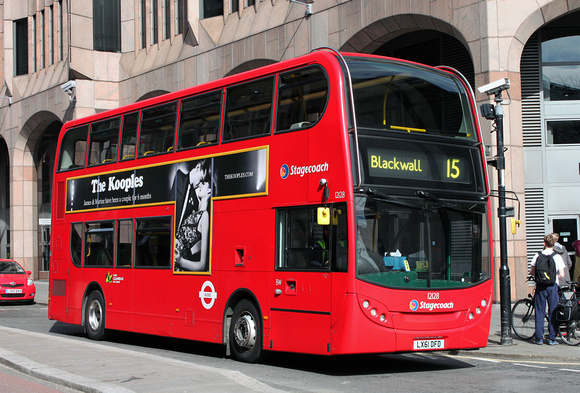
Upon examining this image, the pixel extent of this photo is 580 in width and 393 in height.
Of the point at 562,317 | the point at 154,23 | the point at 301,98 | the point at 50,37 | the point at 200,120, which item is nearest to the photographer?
the point at 301,98

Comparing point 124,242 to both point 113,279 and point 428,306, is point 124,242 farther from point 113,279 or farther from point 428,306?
point 428,306

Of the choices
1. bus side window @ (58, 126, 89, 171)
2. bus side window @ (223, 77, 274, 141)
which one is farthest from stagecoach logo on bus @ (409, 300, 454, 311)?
bus side window @ (58, 126, 89, 171)

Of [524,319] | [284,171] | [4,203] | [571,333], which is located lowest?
[571,333]

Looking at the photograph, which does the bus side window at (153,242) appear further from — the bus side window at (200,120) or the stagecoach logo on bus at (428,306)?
the stagecoach logo on bus at (428,306)

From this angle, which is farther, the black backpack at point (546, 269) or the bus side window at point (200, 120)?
the black backpack at point (546, 269)

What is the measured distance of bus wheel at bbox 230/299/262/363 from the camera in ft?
37.3

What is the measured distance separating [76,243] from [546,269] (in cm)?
936

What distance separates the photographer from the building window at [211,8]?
96.2 feet

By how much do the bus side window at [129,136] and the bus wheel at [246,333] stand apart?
14.2 feet

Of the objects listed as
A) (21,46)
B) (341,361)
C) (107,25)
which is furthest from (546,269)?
(21,46)

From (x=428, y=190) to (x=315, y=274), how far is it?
1878 mm

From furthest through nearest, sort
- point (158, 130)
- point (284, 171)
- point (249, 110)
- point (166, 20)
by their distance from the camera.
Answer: point (166, 20) < point (158, 130) < point (249, 110) < point (284, 171)

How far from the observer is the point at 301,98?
35.5 ft

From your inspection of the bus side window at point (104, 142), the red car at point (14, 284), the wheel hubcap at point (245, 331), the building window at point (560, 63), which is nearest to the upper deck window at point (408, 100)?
the wheel hubcap at point (245, 331)
